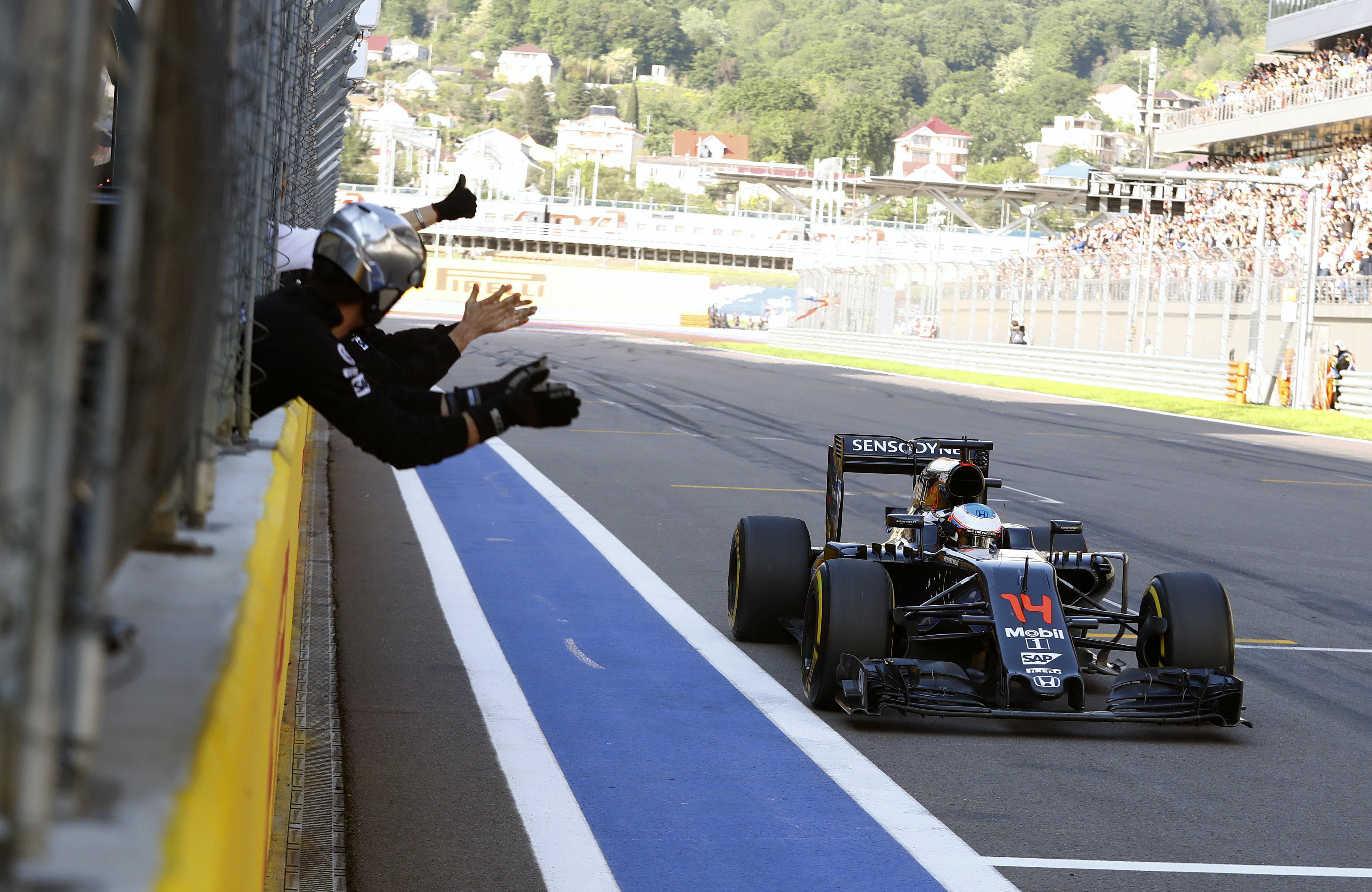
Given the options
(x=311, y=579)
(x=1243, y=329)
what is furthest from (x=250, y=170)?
(x=1243, y=329)

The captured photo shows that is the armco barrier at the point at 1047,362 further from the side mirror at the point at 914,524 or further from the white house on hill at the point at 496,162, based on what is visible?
the white house on hill at the point at 496,162

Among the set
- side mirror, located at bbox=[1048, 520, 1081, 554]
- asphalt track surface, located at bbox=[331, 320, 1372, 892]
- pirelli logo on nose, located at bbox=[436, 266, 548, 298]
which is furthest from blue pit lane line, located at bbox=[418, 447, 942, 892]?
pirelli logo on nose, located at bbox=[436, 266, 548, 298]

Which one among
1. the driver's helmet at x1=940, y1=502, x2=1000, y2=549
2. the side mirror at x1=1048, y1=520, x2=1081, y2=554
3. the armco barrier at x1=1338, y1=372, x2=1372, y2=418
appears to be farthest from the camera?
the armco barrier at x1=1338, y1=372, x2=1372, y2=418

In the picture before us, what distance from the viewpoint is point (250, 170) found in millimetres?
3115

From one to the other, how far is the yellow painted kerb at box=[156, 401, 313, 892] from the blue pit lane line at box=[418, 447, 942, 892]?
149 centimetres

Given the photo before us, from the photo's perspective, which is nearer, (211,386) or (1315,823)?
(211,386)

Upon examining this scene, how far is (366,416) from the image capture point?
145 inches

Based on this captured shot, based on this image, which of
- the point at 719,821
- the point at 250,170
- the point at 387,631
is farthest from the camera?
the point at 387,631

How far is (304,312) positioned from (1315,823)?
3.75 metres

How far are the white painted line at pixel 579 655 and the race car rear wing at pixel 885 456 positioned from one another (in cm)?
132

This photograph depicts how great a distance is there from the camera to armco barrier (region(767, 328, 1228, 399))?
102 feet

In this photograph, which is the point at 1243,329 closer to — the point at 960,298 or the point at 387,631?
the point at 960,298

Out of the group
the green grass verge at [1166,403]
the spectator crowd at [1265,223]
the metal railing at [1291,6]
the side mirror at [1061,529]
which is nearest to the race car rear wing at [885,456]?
the side mirror at [1061,529]

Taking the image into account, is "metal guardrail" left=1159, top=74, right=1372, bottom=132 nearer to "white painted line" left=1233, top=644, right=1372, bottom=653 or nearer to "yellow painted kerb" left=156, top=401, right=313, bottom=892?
"white painted line" left=1233, top=644, right=1372, bottom=653
